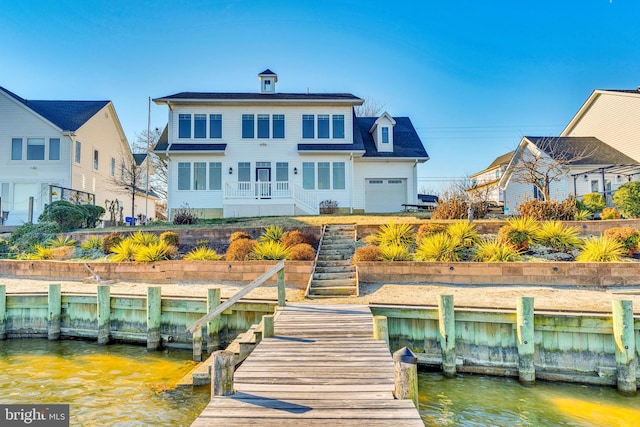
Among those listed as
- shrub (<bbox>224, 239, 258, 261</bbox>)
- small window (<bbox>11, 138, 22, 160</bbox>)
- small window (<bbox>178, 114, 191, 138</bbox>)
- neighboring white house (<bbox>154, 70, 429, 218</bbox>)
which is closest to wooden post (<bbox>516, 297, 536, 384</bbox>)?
shrub (<bbox>224, 239, 258, 261</bbox>)

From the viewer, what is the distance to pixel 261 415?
418cm

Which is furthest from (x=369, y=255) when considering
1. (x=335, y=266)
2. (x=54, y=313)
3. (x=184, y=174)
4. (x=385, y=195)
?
(x=184, y=174)

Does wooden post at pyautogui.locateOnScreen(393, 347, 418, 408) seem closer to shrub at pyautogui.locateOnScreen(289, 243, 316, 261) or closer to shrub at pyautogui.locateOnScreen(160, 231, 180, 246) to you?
shrub at pyautogui.locateOnScreen(289, 243, 316, 261)

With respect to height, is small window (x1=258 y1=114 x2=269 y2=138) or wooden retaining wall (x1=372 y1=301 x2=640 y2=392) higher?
small window (x1=258 y1=114 x2=269 y2=138)

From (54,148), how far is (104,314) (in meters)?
19.4

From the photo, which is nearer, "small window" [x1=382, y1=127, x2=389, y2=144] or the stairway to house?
the stairway to house

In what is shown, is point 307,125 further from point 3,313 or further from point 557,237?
point 3,313

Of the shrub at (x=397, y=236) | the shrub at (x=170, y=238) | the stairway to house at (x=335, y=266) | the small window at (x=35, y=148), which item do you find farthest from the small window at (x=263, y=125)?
the small window at (x=35, y=148)

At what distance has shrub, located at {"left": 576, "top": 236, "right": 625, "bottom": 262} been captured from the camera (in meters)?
10.8

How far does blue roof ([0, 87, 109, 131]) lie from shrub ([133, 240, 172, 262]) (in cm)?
1550

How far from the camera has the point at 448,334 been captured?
24.9 feet

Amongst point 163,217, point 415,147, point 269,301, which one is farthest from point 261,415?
point 163,217

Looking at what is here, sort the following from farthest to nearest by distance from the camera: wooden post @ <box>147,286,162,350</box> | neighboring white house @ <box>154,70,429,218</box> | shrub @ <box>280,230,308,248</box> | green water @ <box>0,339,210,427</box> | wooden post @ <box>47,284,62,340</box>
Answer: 1. neighboring white house @ <box>154,70,429,218</box>
2. shrub @ <box>280,230,308,248</box>
3. wooden post @ <box>47,284,62,340</box>
4. wooden post @ <box>147,286,162,350</box>
5. green water @ <box>0,339,210,427</box>

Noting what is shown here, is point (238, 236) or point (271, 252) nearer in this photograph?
point (271, 252)
